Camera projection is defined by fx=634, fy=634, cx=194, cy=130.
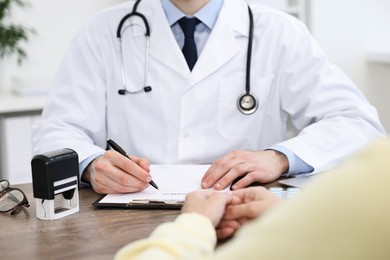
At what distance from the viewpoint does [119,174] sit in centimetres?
133

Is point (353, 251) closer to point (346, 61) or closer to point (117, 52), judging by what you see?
point (117, 52)

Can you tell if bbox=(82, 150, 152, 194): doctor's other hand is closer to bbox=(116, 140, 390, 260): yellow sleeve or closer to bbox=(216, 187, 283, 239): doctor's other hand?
bbox=(216, 187, 283, 239): doctor's other hand

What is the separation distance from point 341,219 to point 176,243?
291 millimetres

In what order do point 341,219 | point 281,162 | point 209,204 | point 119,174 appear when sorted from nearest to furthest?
point 341,219 → point 209,204 → point 119,174 → point 281,162

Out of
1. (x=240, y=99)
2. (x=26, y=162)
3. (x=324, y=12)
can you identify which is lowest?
(x=26, y=162)

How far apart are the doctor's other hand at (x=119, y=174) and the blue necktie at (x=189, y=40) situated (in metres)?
0.44

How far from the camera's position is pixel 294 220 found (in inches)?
23.9

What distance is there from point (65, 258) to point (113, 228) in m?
0.14

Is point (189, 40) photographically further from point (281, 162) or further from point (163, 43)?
point (281, 162)

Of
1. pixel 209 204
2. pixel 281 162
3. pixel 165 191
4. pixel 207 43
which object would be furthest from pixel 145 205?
pixel 207 43

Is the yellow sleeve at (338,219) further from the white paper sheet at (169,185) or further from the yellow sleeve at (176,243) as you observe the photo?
the white paper sheet at (169,185)

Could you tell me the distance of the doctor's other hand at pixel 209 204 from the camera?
989mm

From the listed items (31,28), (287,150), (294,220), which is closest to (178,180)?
(287,150)

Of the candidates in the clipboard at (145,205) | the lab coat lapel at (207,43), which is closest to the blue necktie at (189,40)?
the lab coat lapel at (207,43)
